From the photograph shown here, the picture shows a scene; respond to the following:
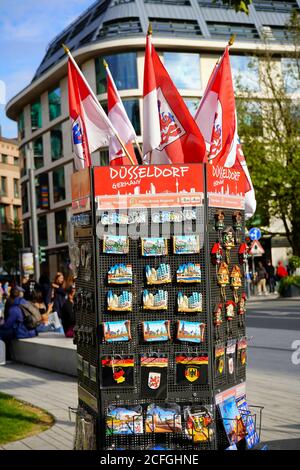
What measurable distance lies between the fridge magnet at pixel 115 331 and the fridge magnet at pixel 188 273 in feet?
1.83

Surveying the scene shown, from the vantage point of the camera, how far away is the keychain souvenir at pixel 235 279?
6023 millimetres

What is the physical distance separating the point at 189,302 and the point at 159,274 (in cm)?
32

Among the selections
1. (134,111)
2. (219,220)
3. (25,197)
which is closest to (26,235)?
(25,197)

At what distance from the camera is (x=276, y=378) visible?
34.5ft

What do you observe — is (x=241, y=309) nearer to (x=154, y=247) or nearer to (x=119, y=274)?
(x=154, y=247)

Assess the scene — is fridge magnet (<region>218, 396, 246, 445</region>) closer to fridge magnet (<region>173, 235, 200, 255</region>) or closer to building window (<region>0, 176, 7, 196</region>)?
fridge magnet (<region>173, 235, 200, 255</region>)

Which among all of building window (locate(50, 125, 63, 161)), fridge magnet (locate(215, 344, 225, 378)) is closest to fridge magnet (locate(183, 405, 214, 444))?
fridge magnet (locate(215, 344, 225, 378))

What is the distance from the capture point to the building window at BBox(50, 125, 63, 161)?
57625mm

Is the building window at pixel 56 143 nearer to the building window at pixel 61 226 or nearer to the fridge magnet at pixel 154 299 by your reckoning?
the building window at pixel 61 226

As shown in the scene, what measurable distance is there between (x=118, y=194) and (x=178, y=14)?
49.9 m

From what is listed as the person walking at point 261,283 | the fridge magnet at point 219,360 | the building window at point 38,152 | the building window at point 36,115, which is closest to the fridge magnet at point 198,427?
the fridge magnet at point 219,360

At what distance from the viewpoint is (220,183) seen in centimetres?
586

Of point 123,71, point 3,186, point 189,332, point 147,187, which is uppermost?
point 123,71
